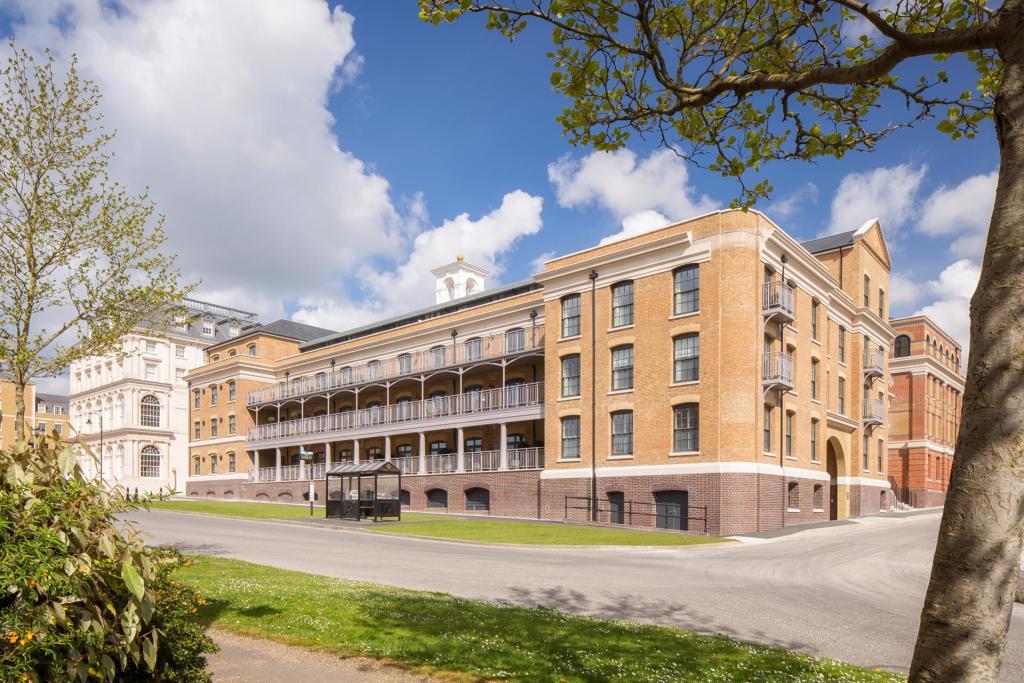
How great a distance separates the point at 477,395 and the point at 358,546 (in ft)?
61.5

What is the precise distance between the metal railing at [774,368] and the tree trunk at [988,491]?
24.7 meters

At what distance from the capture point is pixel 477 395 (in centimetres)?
3756

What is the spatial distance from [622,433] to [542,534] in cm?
831

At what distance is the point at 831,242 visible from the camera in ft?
135

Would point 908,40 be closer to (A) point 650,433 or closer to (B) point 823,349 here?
(A) point 650,433

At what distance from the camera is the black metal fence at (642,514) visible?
26.6 meters

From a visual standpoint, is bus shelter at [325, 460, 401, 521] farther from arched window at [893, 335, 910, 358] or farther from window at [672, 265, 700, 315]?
arched window at [893, 335, 910, 358]

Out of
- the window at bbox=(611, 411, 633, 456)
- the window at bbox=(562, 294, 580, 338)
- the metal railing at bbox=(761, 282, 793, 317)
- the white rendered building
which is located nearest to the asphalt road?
the window at bbox=(611, 411, 633, 456)

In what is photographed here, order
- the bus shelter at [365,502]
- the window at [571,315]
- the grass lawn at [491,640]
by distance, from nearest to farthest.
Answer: the grass lawn at [491,640] → the bus shelter at [365,502] → the window at [571,315]

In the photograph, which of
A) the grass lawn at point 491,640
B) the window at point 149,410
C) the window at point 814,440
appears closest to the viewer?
the grass lawn at point 491,640

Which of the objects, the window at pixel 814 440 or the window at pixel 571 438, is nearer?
the window at pixel 571 438

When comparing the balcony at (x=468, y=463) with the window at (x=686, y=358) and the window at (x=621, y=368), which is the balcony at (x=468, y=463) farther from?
the window at (x=686, y=358)

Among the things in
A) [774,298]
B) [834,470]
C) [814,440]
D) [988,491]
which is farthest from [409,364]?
[988,491]

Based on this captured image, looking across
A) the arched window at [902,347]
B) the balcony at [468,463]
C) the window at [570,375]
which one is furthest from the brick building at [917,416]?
the window at [570,375]
